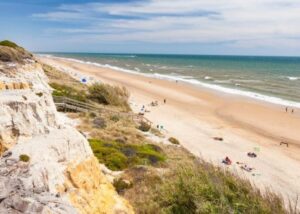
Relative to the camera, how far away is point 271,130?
2788 cm

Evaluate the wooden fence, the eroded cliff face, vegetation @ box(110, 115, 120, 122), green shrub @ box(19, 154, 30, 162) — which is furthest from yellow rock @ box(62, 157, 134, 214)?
the wooden fence

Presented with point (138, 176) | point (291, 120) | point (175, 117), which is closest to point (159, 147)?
point (138, 176)

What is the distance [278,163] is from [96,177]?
48.5ft

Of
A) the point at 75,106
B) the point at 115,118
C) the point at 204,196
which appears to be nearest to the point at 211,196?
the point at 204,196

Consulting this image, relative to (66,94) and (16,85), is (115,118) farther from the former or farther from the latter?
(16,85)

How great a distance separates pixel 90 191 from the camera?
709 cm

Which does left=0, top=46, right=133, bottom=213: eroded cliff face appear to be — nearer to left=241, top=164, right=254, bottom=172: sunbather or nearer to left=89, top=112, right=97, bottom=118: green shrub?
left=89, top=112, right=97, bottom=118: green shrub

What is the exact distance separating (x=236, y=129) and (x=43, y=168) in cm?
2369

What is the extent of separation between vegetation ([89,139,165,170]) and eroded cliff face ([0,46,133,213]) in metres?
3.61

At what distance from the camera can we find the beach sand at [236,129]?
18172 mm

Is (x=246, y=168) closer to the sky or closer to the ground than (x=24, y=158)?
closer to the ground

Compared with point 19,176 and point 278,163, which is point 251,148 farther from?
point 19,176

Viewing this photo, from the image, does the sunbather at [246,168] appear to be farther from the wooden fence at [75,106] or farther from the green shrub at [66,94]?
the green shrub at [66,94]

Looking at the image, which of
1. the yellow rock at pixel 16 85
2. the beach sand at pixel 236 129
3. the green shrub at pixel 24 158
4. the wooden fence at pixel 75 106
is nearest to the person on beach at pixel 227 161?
the beach sand at pixel 236 129
